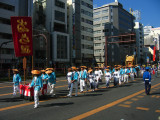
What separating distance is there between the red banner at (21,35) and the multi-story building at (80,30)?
37.7 meters

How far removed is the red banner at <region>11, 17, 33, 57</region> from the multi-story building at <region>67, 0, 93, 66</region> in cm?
3774

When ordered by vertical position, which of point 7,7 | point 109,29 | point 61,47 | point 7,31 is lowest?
point 61,47

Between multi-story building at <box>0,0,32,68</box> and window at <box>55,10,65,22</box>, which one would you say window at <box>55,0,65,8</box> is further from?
multi-story building at <box>0,0,32,68</box>

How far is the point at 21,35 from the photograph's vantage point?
36.4 ft

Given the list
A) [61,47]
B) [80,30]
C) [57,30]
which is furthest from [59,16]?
[80,30]

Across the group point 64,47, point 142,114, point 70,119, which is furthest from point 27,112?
point 64,47

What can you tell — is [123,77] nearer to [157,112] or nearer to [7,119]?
[157,112]

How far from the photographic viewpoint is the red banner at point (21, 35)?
11.0m

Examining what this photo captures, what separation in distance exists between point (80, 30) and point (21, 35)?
43305 mm

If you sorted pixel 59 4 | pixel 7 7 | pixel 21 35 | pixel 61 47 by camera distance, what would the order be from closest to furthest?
pixel 21 35 < pixel 7 7 < pixel 61 47 < pixel 59 4

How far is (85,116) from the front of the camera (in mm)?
6184

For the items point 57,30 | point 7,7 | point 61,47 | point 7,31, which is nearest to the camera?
point 7,31

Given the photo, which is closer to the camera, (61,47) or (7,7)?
(7,7)

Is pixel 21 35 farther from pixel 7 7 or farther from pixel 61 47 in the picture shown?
pixel 61 47
